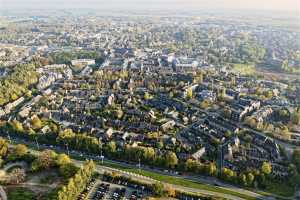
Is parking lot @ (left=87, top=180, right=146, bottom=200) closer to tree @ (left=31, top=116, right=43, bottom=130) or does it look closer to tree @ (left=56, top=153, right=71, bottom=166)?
tree @ (left=56, top=153, right=71, bottom=166)

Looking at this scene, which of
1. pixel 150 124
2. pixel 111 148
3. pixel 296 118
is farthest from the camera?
pixel 296 118

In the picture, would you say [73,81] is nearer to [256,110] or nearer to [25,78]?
[25,78]

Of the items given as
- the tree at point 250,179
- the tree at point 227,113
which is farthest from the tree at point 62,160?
the tree at point 227,113

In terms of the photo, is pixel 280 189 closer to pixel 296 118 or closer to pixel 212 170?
pixel 212 170

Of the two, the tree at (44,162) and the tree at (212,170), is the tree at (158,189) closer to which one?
the tree at (212,170)

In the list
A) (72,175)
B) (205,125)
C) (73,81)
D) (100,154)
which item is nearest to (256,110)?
(205,125)

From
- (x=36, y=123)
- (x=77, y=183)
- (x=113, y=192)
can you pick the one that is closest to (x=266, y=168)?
(x=113, y=192)

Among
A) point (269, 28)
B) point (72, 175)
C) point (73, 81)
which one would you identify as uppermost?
point (269, 28)
